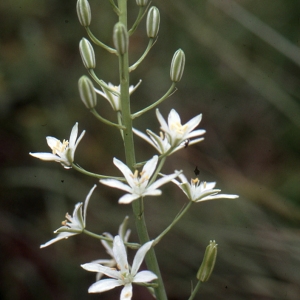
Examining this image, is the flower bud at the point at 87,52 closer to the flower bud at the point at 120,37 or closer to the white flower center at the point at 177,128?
the flower bud at the point at 120,37

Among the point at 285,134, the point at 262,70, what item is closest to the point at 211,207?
the point at 285,134

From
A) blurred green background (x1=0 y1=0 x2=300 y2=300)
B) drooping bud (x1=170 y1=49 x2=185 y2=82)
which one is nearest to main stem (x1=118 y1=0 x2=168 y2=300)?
drooping bud (x1=170 y1=49 x2=185 y2=82)

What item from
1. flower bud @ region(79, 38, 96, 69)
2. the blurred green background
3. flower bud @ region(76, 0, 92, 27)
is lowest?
the blurred green background

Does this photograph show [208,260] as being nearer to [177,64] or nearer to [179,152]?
[177,64]

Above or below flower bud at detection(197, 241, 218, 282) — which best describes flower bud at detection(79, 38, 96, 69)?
above

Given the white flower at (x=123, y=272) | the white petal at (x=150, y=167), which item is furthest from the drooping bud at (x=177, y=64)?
the white flower at (x=123, y=272)

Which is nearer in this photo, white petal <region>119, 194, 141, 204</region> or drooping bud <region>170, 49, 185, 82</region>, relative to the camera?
white petal <region>119, 194, 141, 204</region>

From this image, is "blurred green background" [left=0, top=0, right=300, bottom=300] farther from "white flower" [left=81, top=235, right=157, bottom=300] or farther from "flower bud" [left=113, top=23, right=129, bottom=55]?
"flower bud" [left=113, top=23, right=129, bottom=55]

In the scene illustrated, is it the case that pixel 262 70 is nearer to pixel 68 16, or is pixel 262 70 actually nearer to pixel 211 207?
pixel 211 207
